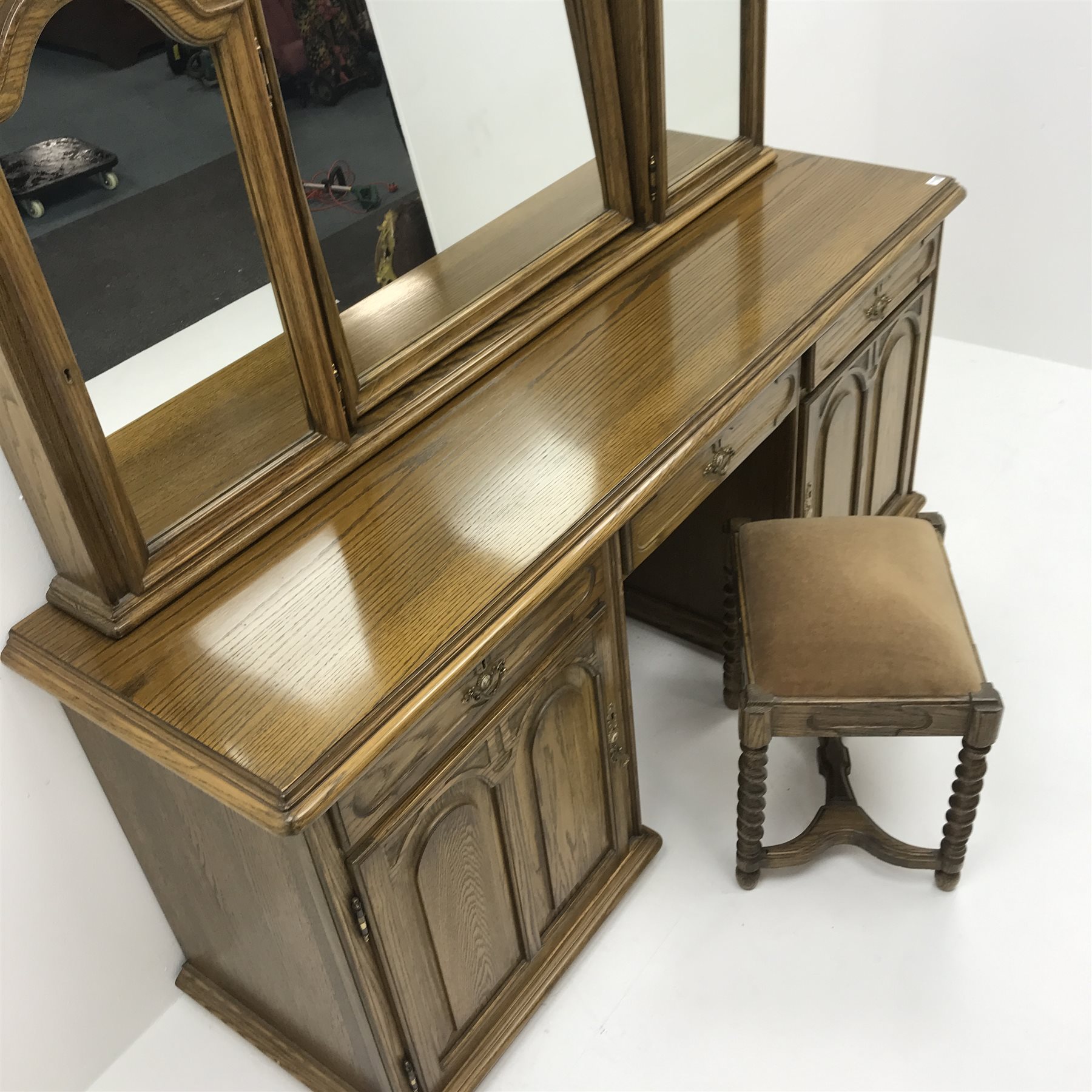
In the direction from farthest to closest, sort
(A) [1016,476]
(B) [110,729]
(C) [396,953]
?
1. (A) [1016,476]
2. (C) [396,953]
3. (B) [110,729]

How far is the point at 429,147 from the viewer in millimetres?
1521

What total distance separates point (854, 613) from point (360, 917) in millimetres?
862

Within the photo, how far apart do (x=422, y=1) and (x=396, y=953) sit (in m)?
1.23

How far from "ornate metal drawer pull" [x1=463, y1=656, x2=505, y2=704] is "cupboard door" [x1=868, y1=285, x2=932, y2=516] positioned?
113 cm

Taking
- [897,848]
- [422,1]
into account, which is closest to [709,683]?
[897,848]

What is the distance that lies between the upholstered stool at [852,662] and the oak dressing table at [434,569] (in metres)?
0.20

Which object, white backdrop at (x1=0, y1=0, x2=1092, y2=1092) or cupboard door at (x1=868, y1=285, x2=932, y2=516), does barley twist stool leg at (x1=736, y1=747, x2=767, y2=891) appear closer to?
cupboard door at (x1=868, y1=285, x2=932, y2=516)

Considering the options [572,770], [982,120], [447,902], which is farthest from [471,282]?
[982,120]

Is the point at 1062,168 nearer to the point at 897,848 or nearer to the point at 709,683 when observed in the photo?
the point at 709,683

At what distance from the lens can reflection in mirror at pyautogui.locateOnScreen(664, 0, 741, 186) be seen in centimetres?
186

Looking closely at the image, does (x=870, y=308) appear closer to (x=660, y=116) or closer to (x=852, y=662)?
(x=660, y=116)

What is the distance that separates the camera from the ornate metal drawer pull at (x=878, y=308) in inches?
77.4

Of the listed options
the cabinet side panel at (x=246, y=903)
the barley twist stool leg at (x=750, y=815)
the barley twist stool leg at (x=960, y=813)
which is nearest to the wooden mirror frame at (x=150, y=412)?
the cabinet side panel at (x=246, y=903)

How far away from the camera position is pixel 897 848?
187 centimetres
